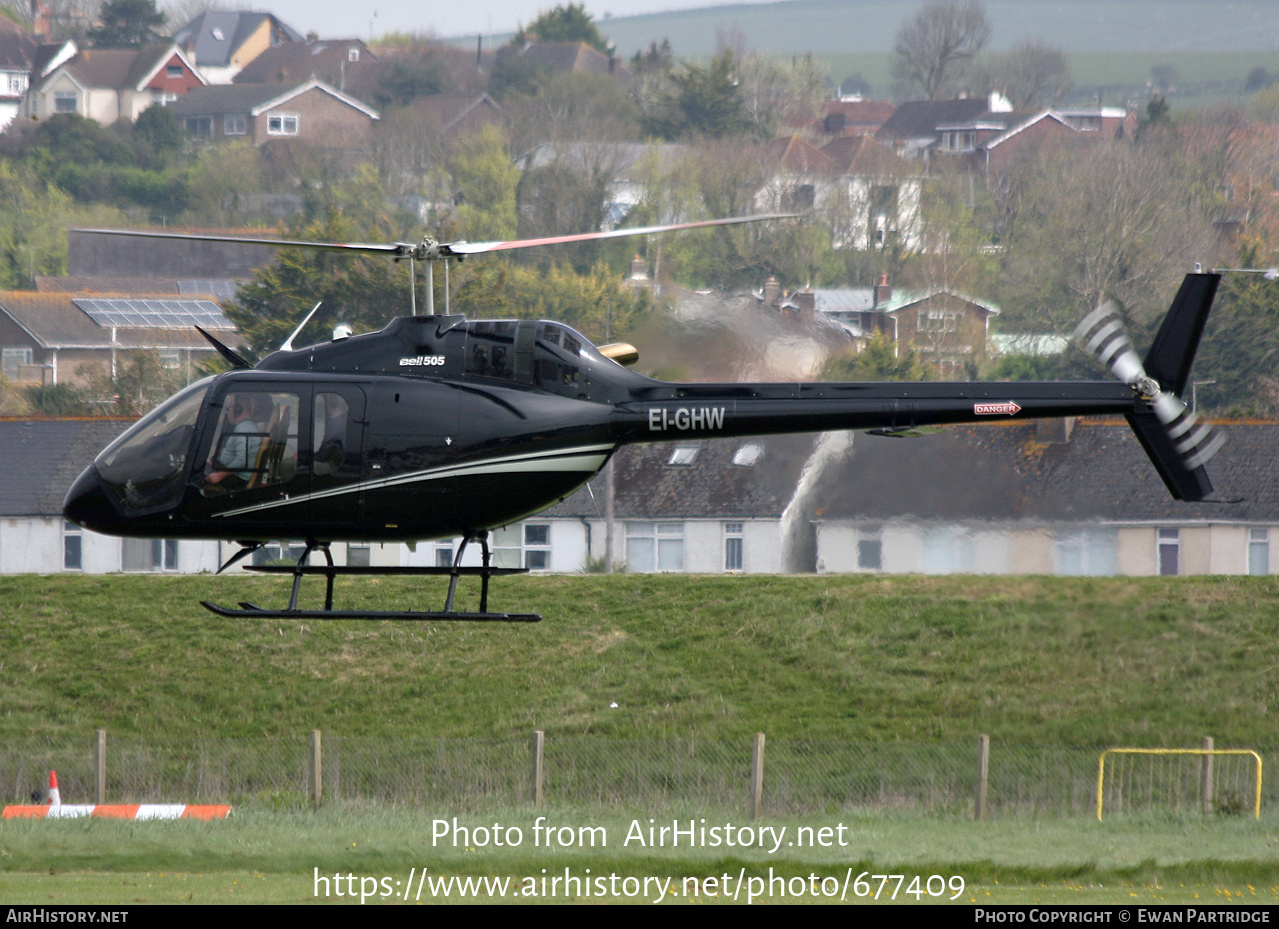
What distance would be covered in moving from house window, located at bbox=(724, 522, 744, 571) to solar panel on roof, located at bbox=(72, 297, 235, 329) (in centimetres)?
3966

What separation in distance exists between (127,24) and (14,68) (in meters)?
15.1

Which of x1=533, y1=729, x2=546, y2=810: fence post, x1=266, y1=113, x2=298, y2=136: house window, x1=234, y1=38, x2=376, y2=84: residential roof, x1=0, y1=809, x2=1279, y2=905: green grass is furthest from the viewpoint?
x1=234, y1=38, x2=376, y2=84: residential roof

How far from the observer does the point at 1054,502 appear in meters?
40.2

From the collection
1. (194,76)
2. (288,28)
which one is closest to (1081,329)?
(194,76)

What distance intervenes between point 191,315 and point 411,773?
58.0m

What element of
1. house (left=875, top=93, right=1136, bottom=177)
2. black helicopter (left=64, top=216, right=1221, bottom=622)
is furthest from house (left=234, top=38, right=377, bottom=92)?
black helicopter (left=64, top=216, right=1221, bottom=622)

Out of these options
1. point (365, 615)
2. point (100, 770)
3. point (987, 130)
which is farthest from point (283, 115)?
point (365, 615)

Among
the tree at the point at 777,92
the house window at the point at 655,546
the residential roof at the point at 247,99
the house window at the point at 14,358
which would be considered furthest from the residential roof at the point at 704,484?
the residential roof at the point at 247,99

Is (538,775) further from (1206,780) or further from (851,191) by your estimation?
(851,191)

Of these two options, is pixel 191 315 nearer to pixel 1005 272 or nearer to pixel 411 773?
pixel 1005 272

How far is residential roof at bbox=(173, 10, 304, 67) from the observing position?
183 m

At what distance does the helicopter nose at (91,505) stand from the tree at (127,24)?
162 meters

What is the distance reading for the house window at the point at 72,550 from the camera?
45.8 m

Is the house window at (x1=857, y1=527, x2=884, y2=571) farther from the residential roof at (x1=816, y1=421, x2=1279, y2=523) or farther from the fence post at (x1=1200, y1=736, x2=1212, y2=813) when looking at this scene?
the fence post at (x1=1200, y1=736, x2=1212, y2=813)
